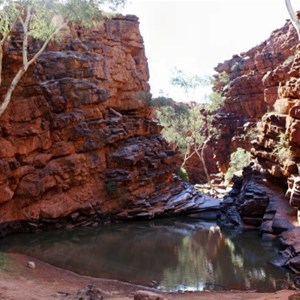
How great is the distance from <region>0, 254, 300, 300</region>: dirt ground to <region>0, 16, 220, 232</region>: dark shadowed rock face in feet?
29.6

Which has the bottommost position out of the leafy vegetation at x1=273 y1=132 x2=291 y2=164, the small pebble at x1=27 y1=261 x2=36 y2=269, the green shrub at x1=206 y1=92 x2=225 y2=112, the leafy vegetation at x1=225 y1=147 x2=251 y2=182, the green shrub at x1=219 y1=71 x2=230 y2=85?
the small pebble at x1=27 y1=261 x2=36 y2=269

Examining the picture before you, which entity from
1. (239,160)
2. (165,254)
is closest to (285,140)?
(165,254)

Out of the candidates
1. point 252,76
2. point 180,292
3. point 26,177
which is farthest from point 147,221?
point 252,76

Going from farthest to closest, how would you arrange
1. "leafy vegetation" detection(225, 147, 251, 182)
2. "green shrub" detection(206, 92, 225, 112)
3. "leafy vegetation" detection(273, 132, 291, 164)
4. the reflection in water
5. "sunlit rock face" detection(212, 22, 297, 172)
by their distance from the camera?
1. "sunlit rock face" detection(212, 22, 297, 172)
2. "green shrub" detection(206, 92, 225, 112)
3. "leafy vegetation" detection(225, 147, 251, 182)
4. "leafy vegetation" detection(273, 132, 291, 164)
5. the reflection in water

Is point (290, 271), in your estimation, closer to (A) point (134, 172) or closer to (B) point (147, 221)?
(B) point (147, 221)

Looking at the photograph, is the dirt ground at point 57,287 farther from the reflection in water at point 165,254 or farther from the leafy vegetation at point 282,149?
the leafy vegetation at point 282,149

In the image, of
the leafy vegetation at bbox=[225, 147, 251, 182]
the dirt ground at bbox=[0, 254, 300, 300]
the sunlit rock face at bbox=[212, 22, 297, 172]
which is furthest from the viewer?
the sunlit rock face at bbox=[212, 22, 297, 172]

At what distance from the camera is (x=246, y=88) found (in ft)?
154

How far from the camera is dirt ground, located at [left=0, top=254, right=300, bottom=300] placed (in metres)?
8.57

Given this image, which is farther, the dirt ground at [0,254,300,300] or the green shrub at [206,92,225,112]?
the green shrub at [206,92,225,112]

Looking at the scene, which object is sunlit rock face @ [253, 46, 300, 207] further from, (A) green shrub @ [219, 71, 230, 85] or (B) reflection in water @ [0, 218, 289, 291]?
(A) green shrub @ [219, 71, 230, 85]

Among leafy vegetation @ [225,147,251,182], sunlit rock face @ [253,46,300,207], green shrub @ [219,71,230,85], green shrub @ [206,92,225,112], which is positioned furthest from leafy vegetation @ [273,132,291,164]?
green shrub @ [219,71,230,85]

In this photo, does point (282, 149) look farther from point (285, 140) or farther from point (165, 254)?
point (165, 254)

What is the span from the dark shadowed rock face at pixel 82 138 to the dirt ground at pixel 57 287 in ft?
29.6
